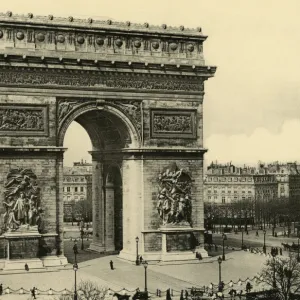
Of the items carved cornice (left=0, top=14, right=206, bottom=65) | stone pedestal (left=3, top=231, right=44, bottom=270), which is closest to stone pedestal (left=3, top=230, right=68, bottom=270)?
stone pedestal (left=3, top=231, right=44, bottom=270)

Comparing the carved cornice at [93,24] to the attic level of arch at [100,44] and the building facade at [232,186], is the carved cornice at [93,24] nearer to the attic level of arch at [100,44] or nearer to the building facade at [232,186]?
the attic level of arch at [100,44]

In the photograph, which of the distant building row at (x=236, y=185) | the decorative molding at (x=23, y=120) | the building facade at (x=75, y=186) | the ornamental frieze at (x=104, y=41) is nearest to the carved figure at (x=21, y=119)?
the decorative molding at (x=23, y=120)

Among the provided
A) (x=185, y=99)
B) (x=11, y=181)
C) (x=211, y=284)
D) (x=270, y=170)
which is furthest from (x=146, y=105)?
(x=270, y=170)

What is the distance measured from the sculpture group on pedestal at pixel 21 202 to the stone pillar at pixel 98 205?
21.6ft

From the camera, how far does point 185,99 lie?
1476 inches

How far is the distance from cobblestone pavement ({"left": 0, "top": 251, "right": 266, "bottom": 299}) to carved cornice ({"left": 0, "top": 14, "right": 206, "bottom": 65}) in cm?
1027

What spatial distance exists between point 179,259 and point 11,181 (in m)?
9.17

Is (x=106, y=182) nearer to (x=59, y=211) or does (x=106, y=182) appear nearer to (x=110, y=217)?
(x=110, y=217)

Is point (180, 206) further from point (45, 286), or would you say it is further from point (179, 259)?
point (45, 286)

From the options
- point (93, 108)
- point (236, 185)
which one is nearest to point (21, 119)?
point (93, 108)

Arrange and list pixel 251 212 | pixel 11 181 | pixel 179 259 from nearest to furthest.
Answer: pixel 11 181 → pixel 179 259 → pixel 251 212

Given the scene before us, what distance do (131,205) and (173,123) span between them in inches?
185

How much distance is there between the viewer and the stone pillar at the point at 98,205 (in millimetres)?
40375

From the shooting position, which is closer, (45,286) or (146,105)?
(45,286)
